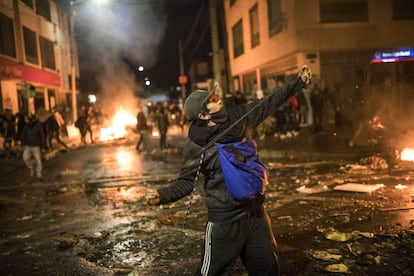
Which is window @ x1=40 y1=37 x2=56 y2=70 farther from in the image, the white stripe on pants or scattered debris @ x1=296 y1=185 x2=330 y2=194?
the white stripe on pants

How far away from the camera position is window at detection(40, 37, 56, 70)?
94.6 ft

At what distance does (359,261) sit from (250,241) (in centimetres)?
194

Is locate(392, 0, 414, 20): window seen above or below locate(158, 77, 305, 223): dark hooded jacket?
above

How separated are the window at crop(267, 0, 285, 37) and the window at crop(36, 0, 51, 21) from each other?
15013mm

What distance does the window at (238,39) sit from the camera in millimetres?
30728

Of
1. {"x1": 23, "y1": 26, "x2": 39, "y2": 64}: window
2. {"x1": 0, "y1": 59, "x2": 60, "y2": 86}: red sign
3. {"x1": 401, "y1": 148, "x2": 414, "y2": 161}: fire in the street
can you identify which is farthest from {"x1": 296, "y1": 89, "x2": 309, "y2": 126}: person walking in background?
{"x1": 23, "y1": 26, "x2": 39, "y2": 64}: window

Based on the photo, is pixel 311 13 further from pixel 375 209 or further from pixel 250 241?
pixel 250 241

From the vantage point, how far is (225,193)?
3004 mm

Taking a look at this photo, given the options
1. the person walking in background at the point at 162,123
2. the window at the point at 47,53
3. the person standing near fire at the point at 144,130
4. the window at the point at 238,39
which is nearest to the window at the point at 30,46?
the window at the point at 47,53

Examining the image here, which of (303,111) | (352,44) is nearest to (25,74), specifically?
(303,111)

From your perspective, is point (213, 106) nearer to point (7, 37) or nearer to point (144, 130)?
point (144, 130)

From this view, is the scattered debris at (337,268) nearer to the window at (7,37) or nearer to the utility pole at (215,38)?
the utility pole at (215,38)

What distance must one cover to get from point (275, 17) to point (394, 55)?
6044 millimetres

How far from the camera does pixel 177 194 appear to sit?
3172mm
